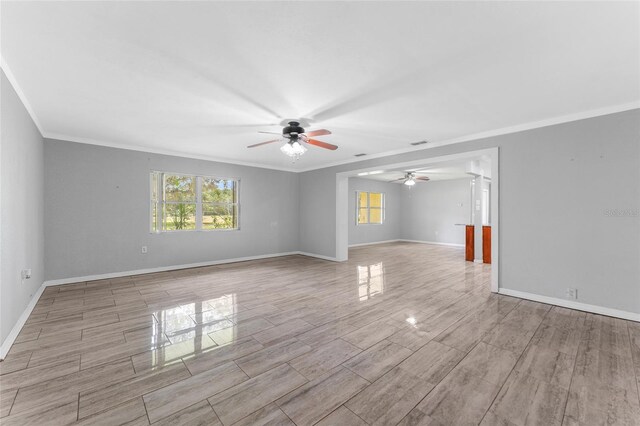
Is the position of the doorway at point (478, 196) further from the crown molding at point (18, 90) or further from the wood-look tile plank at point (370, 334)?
the crown molding at point (18, 90)

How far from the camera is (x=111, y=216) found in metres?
4.96

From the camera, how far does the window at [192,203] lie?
5.59 metres

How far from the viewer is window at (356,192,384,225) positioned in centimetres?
1000

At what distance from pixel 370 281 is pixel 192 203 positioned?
163 inches

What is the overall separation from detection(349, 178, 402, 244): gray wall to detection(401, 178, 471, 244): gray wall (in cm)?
36

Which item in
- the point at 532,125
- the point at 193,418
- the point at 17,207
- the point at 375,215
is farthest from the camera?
the point at 375,215

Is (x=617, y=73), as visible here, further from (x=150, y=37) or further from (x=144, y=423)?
(x=144, y=423)

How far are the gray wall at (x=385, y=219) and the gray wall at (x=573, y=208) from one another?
5.57 m

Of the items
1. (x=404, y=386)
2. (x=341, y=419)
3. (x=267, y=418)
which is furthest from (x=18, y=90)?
(x=404, y=386)

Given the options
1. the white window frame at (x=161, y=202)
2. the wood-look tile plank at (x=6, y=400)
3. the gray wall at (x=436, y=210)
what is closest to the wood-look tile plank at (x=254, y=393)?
the wood-look tile plank at (x=6, y=400)

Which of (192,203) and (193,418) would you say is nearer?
(193,418)

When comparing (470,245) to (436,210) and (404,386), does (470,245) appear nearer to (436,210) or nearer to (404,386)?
(436,210)

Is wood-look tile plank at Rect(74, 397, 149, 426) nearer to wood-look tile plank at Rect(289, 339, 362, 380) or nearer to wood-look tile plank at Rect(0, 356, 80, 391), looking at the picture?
wood-look tile plank at Rect(0, 356, 80, 391)

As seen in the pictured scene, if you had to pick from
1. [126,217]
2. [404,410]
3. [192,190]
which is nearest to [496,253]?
[404,410]
